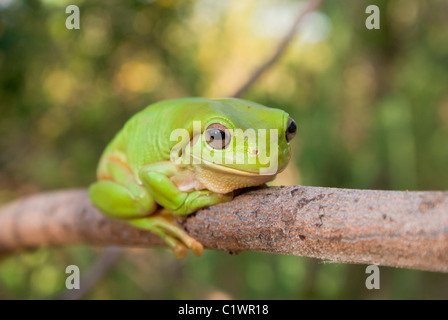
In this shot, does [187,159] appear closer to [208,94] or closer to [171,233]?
[171,233]

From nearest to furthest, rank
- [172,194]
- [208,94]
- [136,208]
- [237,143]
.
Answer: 1. [237,143]
2. [172,194]
3. [136,208]
4. [208,94]

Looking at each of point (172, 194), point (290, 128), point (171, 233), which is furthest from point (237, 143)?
point (171, 233)

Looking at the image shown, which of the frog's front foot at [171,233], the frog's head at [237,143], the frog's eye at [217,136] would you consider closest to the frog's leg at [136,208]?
the frog's front foot at [171,233]

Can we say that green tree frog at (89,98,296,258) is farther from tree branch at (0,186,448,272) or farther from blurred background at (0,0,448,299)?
blurred background at (0,0,448,299)

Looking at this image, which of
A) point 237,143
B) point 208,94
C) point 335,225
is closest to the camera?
point 335,225

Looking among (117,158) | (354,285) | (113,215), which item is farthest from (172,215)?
(354,285)

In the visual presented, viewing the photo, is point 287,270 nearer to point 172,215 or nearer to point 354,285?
point 354,285
